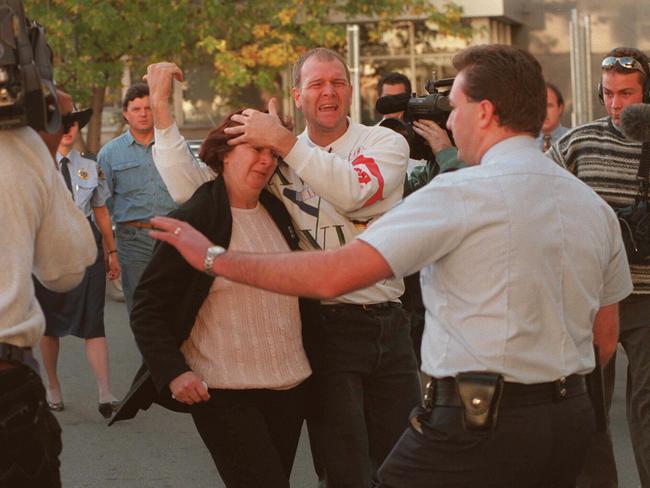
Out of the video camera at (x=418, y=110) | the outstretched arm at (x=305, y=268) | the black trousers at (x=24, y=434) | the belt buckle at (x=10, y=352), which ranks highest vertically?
the video camera at (x=418, y=110)

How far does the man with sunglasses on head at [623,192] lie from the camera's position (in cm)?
587

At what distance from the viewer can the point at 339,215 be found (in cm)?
508

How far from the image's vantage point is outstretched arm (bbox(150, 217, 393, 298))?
11.3 ft

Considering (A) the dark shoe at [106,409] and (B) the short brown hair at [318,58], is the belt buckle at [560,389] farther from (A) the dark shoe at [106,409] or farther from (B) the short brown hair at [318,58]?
(A) the dark shoe at [106,409]

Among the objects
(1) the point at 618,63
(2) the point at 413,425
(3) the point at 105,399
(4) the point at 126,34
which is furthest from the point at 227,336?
(4) the point at 126,34

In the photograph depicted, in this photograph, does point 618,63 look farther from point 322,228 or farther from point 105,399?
point 105,399

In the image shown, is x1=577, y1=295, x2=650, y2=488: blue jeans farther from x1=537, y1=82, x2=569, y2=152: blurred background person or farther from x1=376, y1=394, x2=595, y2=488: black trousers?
x1=537, y1=82, x2=569, y2=152: blurred background person

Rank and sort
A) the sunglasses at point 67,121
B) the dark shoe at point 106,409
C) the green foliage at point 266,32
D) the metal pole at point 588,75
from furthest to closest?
the green foliage at point 266,32 < the metal pole at point 588,75 < the dark shoe at point 106,409 < the sunglasses at point 67,121

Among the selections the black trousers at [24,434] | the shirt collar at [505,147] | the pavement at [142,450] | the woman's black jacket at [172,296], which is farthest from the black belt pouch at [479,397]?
the pavement at [142,450]

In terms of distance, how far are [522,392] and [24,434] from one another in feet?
4.29

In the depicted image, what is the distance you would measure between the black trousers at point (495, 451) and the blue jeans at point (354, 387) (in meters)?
1.33

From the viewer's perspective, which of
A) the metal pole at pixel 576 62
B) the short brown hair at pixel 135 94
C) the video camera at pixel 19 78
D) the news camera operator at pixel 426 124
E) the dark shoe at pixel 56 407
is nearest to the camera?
the video camera at pixel 19 78

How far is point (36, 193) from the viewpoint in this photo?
366 cm

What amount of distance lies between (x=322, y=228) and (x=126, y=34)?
1646 cm
